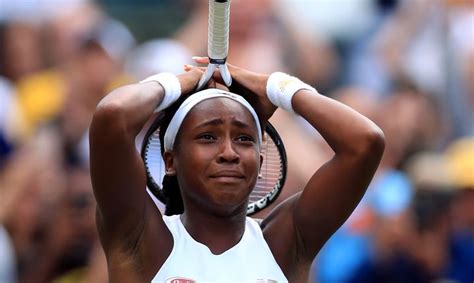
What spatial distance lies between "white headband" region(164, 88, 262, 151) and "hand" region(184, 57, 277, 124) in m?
0.09

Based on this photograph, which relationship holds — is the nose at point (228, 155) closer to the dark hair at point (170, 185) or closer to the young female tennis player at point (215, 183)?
the young female tennis player at point (215, 183)

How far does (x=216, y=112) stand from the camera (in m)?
4.35

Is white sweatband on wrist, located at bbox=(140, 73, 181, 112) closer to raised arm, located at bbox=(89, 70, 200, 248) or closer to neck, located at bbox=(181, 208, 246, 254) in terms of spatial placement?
raised arm, located at bbox=(89, 70, 200, 248)

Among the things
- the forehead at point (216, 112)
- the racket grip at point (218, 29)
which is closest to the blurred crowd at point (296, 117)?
the forehead at point (216, 112)

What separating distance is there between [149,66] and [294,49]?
100 cm

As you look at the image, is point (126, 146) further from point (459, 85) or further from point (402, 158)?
point (459, 85)

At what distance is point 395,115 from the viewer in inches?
300

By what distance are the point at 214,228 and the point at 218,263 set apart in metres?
0.19

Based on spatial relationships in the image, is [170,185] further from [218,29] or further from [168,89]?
[218,29]

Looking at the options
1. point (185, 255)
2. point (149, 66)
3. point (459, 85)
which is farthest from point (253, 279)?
point (459, 85)

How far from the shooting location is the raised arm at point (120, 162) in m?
4.12

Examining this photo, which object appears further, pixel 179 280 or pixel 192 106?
pixel 192 106

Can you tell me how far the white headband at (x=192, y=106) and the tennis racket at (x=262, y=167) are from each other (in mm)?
142

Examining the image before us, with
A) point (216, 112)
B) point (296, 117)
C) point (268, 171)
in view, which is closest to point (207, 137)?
point (216, 112)
